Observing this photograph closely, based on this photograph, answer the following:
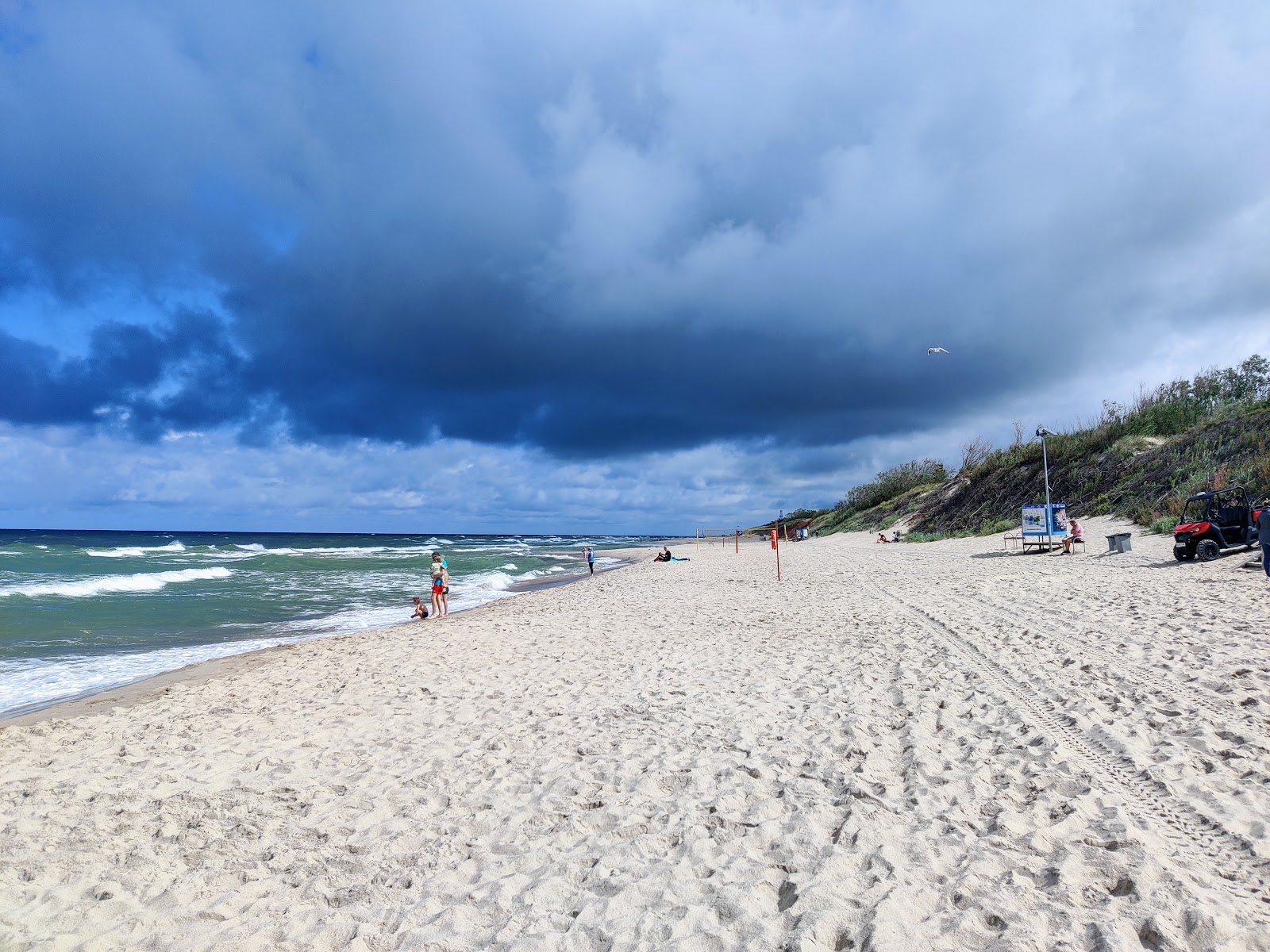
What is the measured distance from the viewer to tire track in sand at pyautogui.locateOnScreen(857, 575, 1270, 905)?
3.27m

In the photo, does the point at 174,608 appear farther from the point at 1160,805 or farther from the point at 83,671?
the point at 1160,805

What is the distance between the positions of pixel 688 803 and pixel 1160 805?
288 centimetres

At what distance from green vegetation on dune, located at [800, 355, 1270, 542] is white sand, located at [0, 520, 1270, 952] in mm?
19492

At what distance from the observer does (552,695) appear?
299 inches

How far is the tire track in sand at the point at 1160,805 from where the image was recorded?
10.7ft

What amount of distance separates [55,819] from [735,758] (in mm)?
5148

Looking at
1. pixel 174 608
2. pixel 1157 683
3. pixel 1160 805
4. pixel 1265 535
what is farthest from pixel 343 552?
pixel 1160 805

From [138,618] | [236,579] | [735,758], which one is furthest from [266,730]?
[236,579]

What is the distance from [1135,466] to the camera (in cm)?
3030

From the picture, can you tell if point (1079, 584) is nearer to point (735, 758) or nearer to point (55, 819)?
point (735, 758)

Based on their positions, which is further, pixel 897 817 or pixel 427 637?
pixel 427 637

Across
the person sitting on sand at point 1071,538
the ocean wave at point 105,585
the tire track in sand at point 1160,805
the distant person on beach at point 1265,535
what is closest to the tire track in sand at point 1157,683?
the tire track in sand at point 1160,805

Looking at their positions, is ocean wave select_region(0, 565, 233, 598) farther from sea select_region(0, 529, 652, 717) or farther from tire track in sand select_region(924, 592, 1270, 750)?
tire track in sand select_region(924, 592, 1270, 750)

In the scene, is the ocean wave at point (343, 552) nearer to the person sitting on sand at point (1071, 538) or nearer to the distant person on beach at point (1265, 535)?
the person sitting on sand at point (1071, 538)
